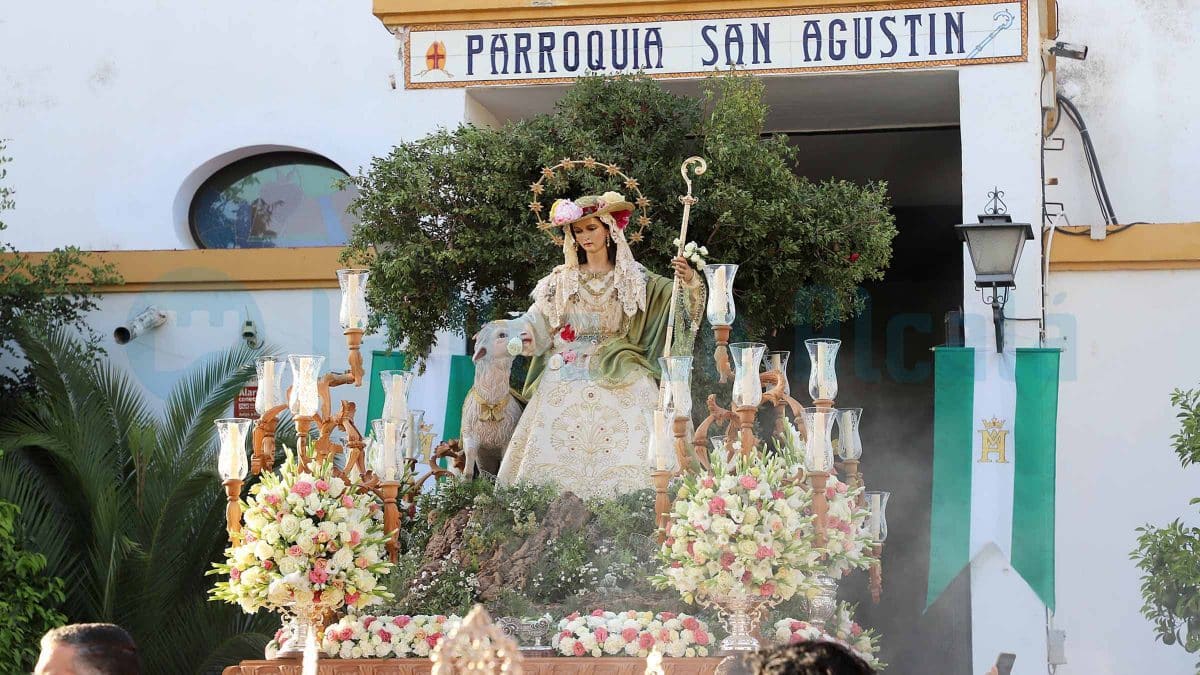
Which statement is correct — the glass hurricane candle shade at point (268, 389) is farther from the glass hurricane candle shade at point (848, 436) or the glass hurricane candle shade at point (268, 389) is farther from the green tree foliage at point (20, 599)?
the glass hurricane candle shade at point (848, 436)

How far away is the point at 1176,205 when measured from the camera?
13.9 metres

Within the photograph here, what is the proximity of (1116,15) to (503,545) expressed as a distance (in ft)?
23.9

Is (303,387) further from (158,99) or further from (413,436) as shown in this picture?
(158,99)

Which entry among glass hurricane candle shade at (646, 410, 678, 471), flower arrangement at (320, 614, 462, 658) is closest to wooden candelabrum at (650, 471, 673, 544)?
glass hurricane candle shade at (646, 410, 678, 471)

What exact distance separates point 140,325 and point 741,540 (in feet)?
22.7

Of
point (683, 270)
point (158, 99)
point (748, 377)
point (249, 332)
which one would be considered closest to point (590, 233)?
point (683, 270)

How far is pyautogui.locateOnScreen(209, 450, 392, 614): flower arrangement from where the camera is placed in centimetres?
855

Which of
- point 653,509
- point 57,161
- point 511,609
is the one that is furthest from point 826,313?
point 57,161

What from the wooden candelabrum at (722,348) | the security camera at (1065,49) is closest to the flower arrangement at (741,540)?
the wooden candelabrum at (722,348)

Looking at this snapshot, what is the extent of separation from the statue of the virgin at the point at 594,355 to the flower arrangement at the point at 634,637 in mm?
1505

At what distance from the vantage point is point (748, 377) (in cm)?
871

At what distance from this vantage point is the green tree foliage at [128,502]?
11.4 metres

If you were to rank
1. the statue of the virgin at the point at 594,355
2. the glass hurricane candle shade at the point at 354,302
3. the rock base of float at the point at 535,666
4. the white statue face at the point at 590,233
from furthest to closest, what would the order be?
1. the white statue face at the point at 590,233
2. the statue of the virgin at the point at 594,355
3. the glass hurricane candle shade at the point at 354,302
4. the rock base of float at the point at 535,666

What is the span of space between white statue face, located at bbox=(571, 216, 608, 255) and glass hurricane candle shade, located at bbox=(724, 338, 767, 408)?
179 centimetres
